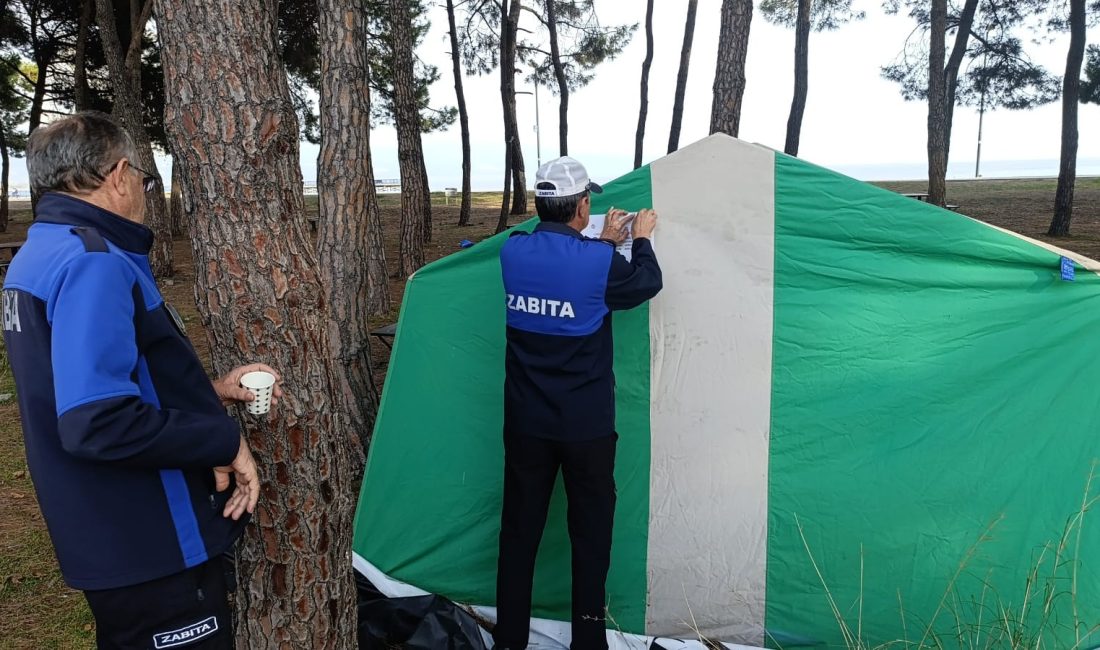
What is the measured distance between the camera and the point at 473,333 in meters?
3.32

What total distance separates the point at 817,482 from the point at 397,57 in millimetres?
8463

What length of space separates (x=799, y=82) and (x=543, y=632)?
15.9m

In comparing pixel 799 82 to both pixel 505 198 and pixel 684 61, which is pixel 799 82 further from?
pixel 505 198

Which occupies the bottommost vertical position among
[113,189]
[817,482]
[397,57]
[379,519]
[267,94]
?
[379,519]

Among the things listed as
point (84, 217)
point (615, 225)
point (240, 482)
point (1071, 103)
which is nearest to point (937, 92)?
point (1071, 103)

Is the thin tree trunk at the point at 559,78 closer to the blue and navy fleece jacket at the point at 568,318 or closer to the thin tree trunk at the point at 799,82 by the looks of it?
the thin tree trunk at the point at 799,82

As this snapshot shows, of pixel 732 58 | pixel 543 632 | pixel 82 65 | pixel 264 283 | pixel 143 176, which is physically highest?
pixel 82 65

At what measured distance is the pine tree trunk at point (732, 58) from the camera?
6.51 m

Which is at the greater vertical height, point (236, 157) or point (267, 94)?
point (267, 94)

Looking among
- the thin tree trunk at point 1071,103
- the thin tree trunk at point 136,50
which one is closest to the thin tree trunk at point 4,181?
the thin tree trunk at point 136,50

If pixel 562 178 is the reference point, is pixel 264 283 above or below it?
below

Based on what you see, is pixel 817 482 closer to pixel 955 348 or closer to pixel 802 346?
pixel 802 346

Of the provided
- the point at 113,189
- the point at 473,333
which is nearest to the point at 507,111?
the point at 473,333

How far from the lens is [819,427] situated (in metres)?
2.96
